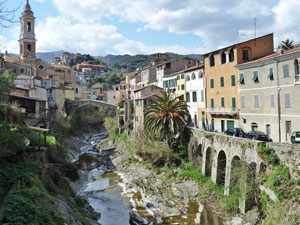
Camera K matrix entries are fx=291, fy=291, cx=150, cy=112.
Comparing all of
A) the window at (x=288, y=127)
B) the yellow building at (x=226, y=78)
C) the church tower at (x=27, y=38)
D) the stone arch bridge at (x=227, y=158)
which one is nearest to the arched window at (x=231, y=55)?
the yellow building at (x=226, y=78)

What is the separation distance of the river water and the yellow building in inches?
500

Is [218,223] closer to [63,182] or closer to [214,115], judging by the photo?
[63,182]

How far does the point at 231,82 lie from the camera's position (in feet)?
109

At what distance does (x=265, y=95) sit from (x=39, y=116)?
28211 mm

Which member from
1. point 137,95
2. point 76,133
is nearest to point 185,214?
point 137,95

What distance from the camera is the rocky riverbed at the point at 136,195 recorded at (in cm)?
2319

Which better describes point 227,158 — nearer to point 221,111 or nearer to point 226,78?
point 221,111

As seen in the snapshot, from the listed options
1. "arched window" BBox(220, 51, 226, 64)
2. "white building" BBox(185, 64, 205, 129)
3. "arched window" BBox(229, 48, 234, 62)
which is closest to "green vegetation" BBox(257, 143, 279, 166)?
"arched window" BBox(229, 48, 234, 62)

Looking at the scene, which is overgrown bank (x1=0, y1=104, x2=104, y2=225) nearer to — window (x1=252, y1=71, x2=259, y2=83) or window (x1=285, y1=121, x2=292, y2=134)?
window (x1=285, y1=121, x2=292, y2=134)

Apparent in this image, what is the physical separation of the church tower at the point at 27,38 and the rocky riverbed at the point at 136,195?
41131mm

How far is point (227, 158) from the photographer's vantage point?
25688 millimetres

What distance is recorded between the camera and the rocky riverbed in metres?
23.2

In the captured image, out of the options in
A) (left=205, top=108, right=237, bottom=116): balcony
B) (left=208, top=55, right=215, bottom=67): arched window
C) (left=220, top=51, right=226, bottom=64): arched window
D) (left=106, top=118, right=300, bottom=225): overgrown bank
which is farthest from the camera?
(left=208, top=55, right=215, bottom=67): arched window

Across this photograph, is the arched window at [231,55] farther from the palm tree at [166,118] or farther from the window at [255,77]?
the palm tree at [166,118]
